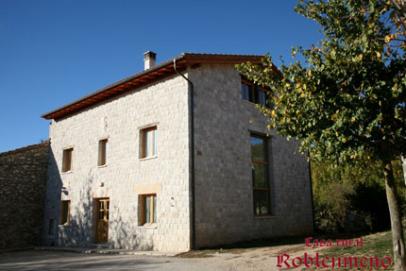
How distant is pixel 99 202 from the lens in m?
14.6

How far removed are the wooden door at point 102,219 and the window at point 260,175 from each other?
575cm

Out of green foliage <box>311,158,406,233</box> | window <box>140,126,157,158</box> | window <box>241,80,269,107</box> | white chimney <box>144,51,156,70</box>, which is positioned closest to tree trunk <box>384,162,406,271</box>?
green foliage <box>311,158,406,233</box>

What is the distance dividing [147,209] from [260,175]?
181 inches

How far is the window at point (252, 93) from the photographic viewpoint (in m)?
14.3

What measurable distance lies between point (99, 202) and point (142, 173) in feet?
9.93

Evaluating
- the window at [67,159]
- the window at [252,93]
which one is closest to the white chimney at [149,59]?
the window at [252,93]

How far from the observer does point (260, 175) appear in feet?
46.5

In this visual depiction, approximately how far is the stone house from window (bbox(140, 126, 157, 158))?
0.04 metres

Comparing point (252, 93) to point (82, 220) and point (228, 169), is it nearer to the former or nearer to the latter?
point (228, 169)

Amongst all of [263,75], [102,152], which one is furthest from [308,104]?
[102,152]

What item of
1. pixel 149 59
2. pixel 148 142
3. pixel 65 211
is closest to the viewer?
pixel 148 142

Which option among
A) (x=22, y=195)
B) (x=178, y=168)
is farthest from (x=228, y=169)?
(x=22, y=195)

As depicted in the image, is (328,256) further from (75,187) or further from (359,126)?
(75,187)

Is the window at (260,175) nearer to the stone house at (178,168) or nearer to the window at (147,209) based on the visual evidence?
the stone house at (178,168)
